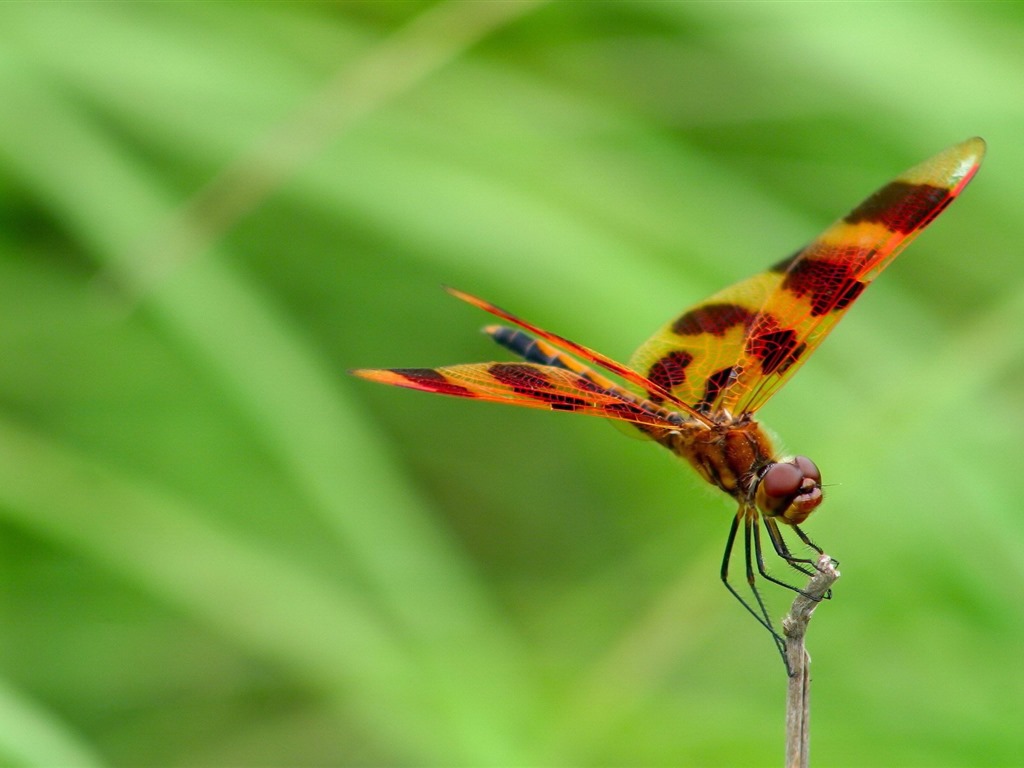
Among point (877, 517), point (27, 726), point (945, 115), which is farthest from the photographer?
point (945, 115)

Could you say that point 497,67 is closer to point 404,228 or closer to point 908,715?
point 404,228

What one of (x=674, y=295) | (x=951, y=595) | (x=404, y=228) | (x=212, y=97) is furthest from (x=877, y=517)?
(x=212, y=97)

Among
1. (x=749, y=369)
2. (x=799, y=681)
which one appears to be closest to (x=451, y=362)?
(x=749, y=369)

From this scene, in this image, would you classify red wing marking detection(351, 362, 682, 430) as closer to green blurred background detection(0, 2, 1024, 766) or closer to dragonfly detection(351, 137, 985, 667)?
dragonfly detection(351, 137, 985, 667)

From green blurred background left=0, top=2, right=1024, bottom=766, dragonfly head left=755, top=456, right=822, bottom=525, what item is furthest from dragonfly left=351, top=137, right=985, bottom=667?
green blurred background left=0, top=2, right=1024, bottom=766

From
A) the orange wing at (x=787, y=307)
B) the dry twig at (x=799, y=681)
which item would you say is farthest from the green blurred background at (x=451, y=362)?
the dry twig at (x=799, y=681)

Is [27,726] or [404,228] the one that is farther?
[404,228]

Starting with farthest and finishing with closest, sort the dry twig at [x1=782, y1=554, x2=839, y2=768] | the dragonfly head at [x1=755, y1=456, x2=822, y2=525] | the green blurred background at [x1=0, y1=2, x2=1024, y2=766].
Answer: the green blurred background at [x1=0, y1=2, x2=1024, y2=766]
the dragonfly head at [x1=755, y1=456, x2=822, y2=525]
the dry twig at [x1=782, y1=554, x2=839, y2=768]

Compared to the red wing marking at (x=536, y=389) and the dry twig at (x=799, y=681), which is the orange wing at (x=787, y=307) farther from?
the dry twig at (x=799, y=681)
